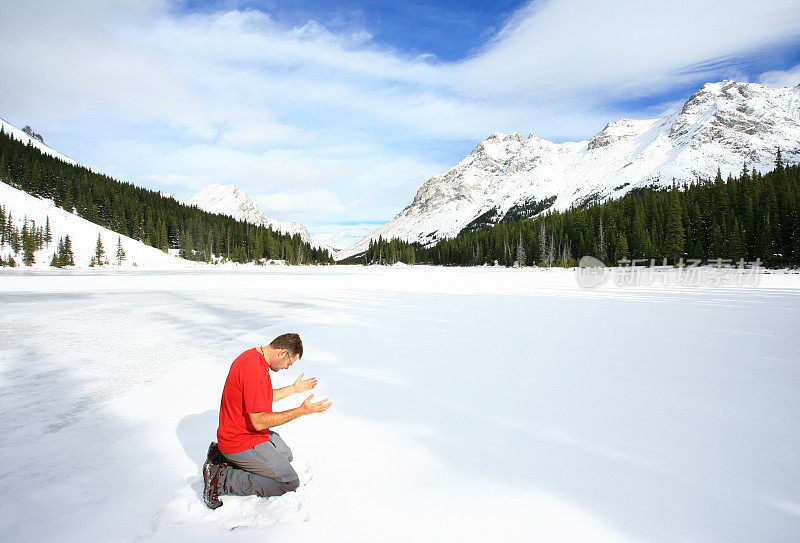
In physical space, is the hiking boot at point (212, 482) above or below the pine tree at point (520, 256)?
below

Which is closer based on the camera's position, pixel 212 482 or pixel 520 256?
pixel 212 482

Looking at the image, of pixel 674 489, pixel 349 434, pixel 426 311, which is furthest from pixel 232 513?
pixel 426 311

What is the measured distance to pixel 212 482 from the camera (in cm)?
344

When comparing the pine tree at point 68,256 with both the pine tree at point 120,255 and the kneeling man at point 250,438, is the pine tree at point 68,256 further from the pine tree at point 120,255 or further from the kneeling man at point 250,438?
the kneeling man at point 250,438

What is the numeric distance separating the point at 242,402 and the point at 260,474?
2.33ft

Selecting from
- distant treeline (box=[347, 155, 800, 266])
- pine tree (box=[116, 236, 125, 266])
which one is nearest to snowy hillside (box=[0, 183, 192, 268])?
pine tree (box=[116, 236, 125, 266])

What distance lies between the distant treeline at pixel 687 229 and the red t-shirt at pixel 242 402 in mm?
66115

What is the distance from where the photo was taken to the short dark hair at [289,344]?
3.64 m

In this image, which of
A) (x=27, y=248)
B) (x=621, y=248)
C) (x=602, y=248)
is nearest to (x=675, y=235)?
(x=621, y=248)

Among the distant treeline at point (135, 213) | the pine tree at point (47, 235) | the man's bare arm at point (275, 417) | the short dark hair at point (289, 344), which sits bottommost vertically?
the man's bare arm at point (275, 417)

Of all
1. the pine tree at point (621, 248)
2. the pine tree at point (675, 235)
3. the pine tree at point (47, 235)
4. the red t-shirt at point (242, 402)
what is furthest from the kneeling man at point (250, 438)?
the pine tree at point (47, 235)

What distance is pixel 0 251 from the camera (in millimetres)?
63594

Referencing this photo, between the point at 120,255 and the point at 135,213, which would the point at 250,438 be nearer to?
the point at 120,255

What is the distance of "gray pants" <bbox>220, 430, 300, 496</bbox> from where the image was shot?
3.51 meters
